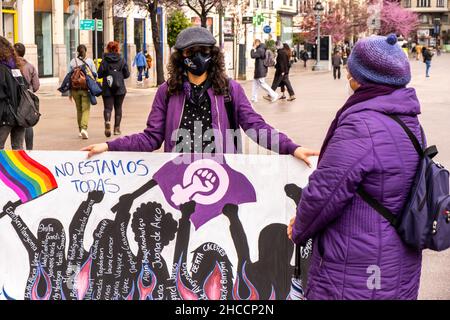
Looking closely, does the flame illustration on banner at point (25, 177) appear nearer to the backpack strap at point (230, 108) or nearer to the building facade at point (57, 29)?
the backpack strap at point (230, 108)

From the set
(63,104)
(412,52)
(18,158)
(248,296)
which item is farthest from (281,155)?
(412,52)

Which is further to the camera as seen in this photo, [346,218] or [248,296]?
[248,296]

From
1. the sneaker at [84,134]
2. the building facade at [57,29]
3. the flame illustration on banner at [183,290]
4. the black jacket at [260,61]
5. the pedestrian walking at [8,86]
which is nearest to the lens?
the flame illustration on banner at [183,290]

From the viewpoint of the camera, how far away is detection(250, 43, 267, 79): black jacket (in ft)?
87.7

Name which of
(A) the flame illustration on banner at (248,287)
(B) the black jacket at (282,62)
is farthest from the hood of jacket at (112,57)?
(B) the black jacket at (282,62)

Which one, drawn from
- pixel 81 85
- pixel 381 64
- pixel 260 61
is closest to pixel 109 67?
pixel 81 85

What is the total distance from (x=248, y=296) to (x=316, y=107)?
1964cm

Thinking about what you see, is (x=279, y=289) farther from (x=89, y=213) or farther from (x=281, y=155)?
(x=89, y=213)

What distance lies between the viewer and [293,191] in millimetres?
5121

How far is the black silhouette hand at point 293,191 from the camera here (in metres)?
5.11

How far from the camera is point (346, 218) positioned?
3377 millimetres

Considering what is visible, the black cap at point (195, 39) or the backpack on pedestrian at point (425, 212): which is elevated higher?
the black cap at point (195, 39)

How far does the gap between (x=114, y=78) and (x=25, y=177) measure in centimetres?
1053

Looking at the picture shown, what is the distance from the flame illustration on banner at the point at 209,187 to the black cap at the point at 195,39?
64 centimetres
